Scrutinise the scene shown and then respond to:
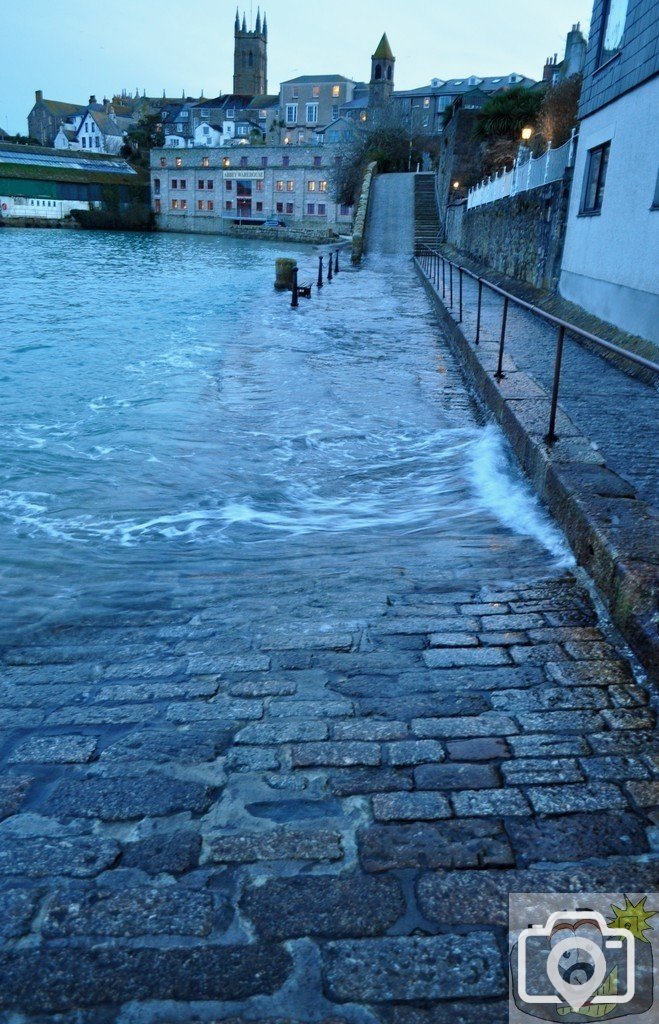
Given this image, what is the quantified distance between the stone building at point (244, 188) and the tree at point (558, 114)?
53.3 m

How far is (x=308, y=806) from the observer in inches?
104

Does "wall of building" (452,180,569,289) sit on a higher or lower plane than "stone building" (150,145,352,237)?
lower

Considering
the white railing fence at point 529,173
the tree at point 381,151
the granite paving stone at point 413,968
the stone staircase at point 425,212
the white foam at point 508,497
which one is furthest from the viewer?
the tree at point 381,151

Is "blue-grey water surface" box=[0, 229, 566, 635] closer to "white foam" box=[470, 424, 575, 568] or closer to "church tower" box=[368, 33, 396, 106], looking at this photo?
"white foam" box=[470, 424, 575, 568]

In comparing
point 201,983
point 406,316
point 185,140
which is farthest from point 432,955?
point 185,140

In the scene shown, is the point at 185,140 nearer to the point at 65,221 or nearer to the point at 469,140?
the point at 65,221

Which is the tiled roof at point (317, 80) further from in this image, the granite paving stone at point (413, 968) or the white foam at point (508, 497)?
the granite paving stone at point (413, 968)

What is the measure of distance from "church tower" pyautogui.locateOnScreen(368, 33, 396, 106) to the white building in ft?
273

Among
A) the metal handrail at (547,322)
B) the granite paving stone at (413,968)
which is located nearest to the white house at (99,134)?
the metal handrail at (547,322)

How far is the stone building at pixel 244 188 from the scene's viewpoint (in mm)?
81812

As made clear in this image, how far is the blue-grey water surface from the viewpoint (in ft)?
16.4

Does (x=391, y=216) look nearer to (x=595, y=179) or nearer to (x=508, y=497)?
(x=595, y=179)

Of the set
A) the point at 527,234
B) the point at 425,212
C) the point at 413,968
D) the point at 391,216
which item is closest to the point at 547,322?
the point at 527,234

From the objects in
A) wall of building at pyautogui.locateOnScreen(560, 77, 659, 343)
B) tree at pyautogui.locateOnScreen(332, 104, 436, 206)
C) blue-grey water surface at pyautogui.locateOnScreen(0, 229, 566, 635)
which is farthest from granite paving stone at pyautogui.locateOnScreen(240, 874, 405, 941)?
tree at pyautogui.locateOnScreen(332, 104, 436, 206)
